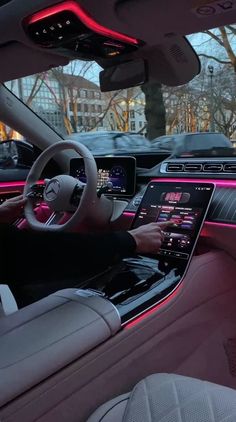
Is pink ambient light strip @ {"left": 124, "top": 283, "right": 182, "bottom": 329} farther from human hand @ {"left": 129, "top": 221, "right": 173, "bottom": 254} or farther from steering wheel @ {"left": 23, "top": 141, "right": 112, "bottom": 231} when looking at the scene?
steering wheel @ {"left": 23, "top": 141, "right": 112, "bottom": 231}

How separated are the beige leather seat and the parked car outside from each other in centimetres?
153

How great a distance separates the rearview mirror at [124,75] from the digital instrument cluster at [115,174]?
19.2 inches

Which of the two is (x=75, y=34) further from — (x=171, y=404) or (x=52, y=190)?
(x=171, y=404)

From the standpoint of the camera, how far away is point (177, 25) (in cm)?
154

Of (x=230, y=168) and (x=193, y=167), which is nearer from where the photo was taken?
(x=230, y=168)

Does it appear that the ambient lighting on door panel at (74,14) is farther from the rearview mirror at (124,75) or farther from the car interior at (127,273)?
the rearview mirror at (124,75)

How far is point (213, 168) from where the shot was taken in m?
2.24

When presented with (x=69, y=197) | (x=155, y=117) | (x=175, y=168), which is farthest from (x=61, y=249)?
(x=155, y=117)

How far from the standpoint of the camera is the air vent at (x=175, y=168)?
2387 mm

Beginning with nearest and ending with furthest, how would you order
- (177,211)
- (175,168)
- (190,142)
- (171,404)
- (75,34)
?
(171,404) → (75,34) → (177,211) → (175,168) → (190,142)

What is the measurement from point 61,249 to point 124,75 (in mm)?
949

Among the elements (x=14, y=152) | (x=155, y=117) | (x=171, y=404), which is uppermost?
(x=155, y=117)

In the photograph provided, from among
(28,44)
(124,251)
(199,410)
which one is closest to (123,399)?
(199,410)

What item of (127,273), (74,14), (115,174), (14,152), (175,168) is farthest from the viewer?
(14,152)
